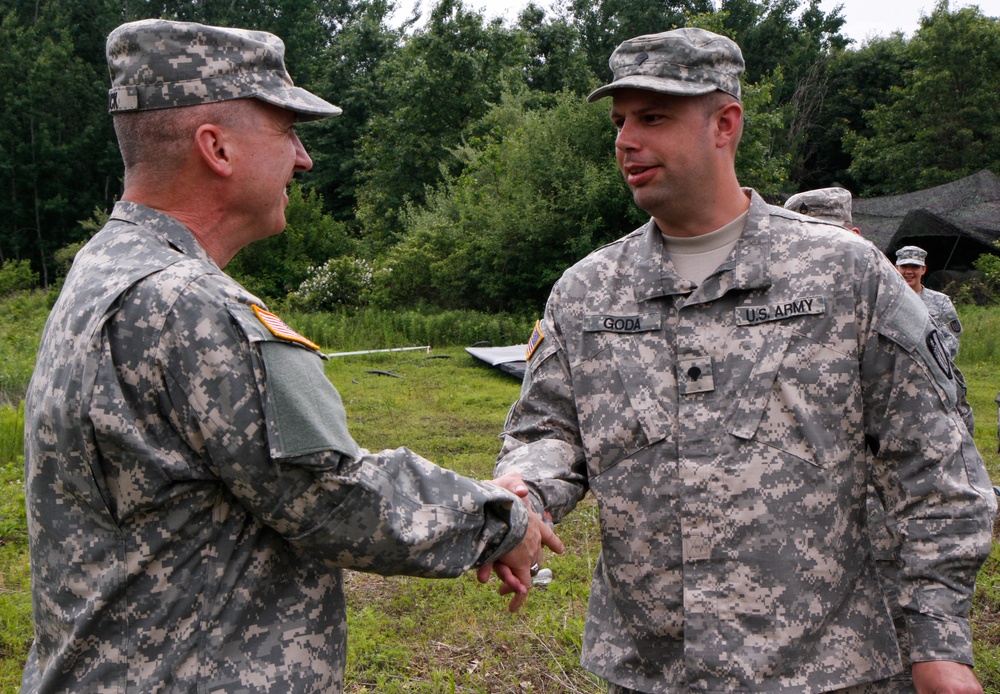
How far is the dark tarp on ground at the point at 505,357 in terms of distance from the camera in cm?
1314

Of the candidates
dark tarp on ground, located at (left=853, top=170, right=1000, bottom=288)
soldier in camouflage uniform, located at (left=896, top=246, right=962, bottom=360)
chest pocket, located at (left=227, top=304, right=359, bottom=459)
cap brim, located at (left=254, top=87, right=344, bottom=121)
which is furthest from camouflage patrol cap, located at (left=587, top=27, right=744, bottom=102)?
dark tarp on ground, located at (left=853, top=170, right=1000, bottom=288)

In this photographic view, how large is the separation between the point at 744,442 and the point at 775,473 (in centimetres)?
10

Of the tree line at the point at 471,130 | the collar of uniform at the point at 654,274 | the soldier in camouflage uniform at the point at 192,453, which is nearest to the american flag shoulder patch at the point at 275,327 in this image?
the soldier in camouflage uniform at the point at 192,453

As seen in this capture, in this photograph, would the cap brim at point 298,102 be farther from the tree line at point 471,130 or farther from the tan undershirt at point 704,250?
the tree line at point 471,130

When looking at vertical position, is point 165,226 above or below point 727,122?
below

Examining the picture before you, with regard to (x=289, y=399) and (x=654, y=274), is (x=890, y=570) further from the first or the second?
(x=289, y=399)

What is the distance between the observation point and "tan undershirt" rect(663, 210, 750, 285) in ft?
8.71

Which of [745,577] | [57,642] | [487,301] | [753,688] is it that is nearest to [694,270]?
[745,577]

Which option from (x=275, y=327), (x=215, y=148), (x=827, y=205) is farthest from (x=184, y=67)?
(x=827, y=205)

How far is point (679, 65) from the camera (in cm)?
262

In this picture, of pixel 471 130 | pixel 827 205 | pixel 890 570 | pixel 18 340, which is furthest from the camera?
pixel 471 130

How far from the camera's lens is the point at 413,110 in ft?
92.8

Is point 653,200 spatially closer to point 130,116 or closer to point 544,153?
point 130,116

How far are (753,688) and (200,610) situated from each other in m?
1.29
